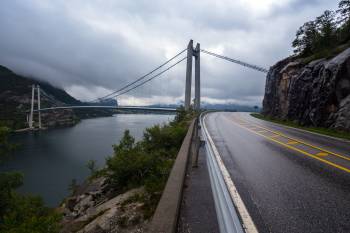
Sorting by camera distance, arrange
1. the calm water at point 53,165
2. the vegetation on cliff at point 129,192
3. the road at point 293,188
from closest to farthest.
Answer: the road at point 293,188 < the vegetation on cliff at point 129,192 < the calm water at point 53,165

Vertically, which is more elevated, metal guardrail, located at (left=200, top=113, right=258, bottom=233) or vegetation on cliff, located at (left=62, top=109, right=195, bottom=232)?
metal guardrail, located at (left=200, top=113, right=258, bottom=233)

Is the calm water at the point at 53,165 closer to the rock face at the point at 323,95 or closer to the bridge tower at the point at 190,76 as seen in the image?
the bridge tower at the point at 190,76

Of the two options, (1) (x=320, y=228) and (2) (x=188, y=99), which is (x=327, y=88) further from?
(1) (x=320, y=228)

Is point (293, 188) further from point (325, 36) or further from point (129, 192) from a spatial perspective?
point (325, 36)

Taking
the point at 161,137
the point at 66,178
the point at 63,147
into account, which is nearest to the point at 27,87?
the point at 63,147

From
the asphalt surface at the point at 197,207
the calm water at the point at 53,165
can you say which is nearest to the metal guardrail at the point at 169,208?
the asphalt surface at the point at 197,207

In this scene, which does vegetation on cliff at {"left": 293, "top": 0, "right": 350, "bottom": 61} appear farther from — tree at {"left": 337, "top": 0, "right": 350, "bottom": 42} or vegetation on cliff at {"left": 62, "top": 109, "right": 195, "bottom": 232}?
vegetation on cliff at {"left": 62, "top": 109, "right": 195, "bottom": 232}

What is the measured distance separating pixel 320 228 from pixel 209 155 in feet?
14.0

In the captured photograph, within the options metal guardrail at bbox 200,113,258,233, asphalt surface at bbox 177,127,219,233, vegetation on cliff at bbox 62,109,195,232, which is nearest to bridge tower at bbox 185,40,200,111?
vegetation on cliff at bbox 62,109,195,232

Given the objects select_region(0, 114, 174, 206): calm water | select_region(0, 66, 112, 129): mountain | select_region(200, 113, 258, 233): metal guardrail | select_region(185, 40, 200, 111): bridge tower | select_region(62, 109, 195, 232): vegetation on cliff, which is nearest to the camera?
select_region(200, 113, 258, 233): metal guardrail

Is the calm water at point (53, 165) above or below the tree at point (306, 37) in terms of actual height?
below

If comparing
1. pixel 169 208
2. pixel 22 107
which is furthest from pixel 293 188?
pixel 22 107

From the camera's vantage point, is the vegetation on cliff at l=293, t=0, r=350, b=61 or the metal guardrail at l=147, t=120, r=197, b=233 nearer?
the metal guardrail at l=147, t=120, r=197, b=233

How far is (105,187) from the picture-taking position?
797cm
